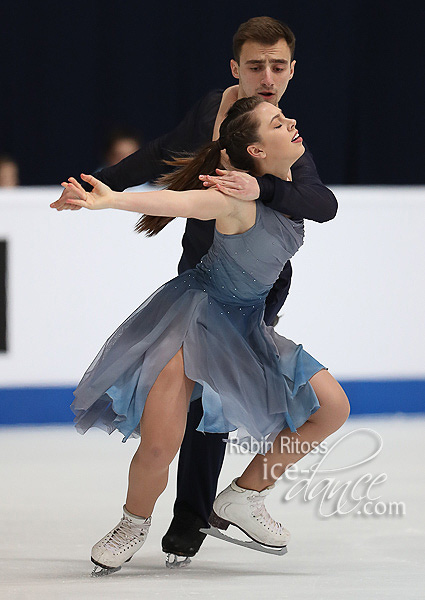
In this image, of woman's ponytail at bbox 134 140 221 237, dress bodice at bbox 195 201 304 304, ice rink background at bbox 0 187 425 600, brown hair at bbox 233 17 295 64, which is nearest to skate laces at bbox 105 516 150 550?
dress bodice at bbox 195 201 304 304

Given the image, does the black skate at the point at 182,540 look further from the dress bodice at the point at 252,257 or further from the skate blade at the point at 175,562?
the dress bodice at the point at 252,257

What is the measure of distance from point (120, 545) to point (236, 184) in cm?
82

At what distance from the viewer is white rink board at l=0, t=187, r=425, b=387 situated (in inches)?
158

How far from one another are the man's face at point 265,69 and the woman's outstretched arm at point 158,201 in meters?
0.41

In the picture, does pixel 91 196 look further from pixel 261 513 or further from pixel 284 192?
pixel 261 513

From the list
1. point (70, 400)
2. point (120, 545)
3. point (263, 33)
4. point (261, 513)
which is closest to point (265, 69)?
point (263, 33)

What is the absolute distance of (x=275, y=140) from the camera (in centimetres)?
223

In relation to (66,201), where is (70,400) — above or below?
below

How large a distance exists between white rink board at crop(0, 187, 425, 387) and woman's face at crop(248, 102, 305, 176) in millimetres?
1812

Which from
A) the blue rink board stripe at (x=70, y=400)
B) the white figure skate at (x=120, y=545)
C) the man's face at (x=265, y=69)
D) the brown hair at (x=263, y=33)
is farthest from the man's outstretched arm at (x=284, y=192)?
the blue rink board stripe at (x=70, y=400)

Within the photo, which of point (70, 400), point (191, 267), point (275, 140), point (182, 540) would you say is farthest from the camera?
point (70, 400)

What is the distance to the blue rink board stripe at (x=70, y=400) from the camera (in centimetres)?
404

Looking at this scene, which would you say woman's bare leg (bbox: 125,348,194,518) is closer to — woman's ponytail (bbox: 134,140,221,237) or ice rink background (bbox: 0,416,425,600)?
ice rink background (bbox: 0,416,425,600)

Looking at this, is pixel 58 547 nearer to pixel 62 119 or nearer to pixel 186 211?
pixel 186 211
